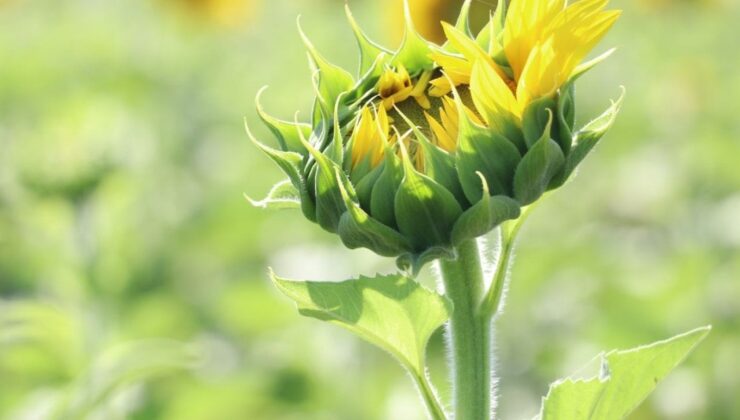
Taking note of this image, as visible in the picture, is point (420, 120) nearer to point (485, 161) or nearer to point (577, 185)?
point (485, 161)

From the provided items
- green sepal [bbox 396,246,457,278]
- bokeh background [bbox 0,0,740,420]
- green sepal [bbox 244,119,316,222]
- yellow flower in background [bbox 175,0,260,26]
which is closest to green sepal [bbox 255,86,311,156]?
green sepal [bbox 244,119,316,222]

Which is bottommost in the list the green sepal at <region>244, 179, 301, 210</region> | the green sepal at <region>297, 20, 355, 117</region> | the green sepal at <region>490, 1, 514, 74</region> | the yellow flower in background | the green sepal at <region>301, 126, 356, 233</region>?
the green sepal at <region>301, 126, 356, 233</region>

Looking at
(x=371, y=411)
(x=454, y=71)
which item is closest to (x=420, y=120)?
(x=454, y=71)

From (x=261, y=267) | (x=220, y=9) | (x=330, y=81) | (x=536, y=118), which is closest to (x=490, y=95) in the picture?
(x=536, y=118)

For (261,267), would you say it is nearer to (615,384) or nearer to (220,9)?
(220,9)

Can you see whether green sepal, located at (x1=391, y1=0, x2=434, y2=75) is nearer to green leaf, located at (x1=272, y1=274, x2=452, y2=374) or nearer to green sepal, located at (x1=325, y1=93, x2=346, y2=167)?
green sepal, located at (x1=325, y1=93, x2=346, y2=167)

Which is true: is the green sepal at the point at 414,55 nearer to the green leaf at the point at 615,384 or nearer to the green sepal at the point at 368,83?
the green sepal at the point at 368,83
